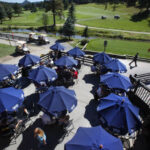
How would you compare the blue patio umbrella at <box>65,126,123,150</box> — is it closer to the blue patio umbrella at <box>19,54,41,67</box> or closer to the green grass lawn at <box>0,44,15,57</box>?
the blue patio umbrella at <box>19,54,41,67</box>

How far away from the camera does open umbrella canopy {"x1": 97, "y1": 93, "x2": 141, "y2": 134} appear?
598 cm

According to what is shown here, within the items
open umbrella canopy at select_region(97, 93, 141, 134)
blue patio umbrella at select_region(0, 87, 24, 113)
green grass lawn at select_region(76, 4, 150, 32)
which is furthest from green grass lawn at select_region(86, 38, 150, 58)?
green grass lawn at select_region(76, 4, 150, 32)

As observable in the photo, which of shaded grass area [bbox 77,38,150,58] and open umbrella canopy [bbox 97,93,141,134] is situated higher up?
open umbrella canopy [bbox 97,93,141,134]

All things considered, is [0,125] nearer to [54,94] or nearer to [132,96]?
[54,94]

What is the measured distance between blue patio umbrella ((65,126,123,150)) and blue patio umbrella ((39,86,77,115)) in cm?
205

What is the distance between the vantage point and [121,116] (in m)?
6.13

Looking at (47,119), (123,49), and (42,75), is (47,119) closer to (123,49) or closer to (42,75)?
(42,75)

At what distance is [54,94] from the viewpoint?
7219mm

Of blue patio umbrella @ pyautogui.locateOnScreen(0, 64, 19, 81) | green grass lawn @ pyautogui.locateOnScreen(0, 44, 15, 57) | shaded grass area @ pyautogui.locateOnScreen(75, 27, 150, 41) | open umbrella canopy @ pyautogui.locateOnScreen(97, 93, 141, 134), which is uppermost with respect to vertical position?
blue patio umbrella @ pyautogui.locateOnScreen(0, 64, 19, 81)

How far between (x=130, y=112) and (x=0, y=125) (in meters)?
7.27

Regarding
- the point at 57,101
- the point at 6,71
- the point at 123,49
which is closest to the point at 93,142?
the point at 57,101

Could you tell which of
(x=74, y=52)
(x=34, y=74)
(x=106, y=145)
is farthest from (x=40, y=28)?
(x=106, y=145)

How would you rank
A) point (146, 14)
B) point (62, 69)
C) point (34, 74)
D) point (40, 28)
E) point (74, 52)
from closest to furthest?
1. point (34, 74)
2. point (62, 69)
3. point (74, 52)
4. point (40, 28)
5. point (146, 14)

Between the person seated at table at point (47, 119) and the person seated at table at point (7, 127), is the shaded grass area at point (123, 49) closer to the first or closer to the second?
the person seated at table at point (47, 119)
